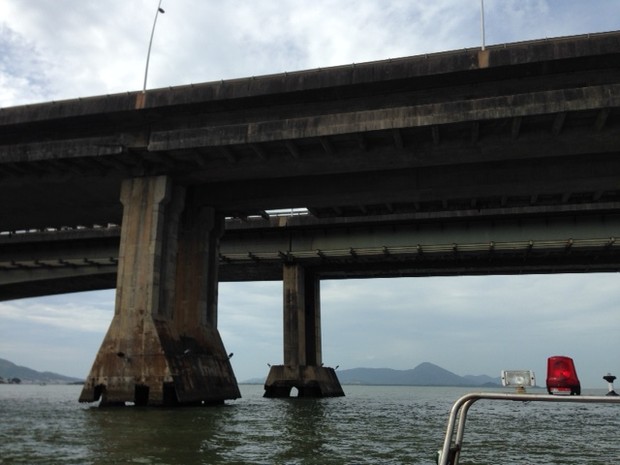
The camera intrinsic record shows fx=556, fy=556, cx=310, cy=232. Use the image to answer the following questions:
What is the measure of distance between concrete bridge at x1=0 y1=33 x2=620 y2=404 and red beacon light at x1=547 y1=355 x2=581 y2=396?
12.6m

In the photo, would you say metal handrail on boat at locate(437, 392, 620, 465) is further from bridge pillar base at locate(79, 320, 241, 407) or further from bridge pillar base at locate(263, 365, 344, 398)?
bridge pillar base at locate(263, 365, 344, 398)

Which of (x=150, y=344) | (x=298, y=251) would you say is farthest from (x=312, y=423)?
(x=298, y=251)

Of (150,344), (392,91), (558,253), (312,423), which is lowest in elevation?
(312,423)

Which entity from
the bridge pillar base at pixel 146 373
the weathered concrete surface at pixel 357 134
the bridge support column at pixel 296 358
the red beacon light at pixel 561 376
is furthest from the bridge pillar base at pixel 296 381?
the red beacon light at pixel 561 376

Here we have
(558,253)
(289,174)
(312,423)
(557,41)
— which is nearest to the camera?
(312,423)

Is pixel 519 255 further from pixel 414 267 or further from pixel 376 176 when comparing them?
pixel 376 176

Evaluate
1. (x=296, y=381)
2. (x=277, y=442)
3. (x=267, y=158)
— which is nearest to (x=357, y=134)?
(x=267, y=158)

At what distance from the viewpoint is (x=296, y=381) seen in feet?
169

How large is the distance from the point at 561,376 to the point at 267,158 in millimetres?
19384

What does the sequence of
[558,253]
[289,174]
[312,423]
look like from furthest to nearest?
[558,253] → [289,174] → [312,423]

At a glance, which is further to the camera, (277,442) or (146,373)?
(146,373)

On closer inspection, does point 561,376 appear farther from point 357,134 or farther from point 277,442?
point 357,134

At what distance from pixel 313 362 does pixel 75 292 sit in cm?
3415

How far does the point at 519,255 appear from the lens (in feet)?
161
